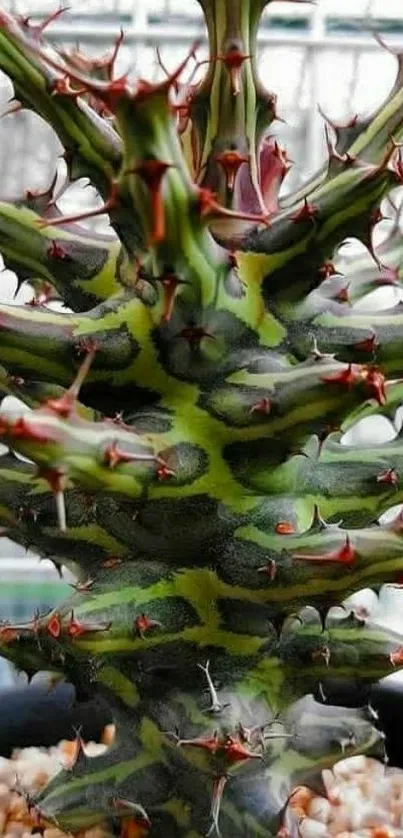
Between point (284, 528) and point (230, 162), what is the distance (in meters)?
0.21

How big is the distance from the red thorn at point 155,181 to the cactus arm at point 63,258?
0.46 ft

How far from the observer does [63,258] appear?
673 millimetres

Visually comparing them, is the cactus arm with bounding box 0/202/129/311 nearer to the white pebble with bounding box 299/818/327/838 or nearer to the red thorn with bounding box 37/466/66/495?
the red thorn with bounding box 37/466/66/495

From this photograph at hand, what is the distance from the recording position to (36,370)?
63cm

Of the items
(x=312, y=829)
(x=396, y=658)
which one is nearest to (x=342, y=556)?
(x=396, y=658)

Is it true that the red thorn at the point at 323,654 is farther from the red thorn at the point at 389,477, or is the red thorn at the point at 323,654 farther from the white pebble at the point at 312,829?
the white pebble at the point at 312,829

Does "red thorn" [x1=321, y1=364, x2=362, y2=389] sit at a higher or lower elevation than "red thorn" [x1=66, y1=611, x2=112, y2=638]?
higher

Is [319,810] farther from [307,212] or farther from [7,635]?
[307,212]

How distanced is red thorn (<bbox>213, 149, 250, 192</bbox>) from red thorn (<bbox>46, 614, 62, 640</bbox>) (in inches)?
10.5

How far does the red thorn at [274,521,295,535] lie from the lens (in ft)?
2.06

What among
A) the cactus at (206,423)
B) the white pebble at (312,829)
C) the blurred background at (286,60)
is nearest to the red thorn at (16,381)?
the cactus at (206,423)

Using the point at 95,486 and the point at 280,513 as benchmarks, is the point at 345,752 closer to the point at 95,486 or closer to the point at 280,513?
the point at 280,513

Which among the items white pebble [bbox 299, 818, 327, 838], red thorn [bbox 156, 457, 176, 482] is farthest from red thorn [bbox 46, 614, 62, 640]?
white pebble [bbox 299, 818, 327, 838]

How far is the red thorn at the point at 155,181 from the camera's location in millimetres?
507
